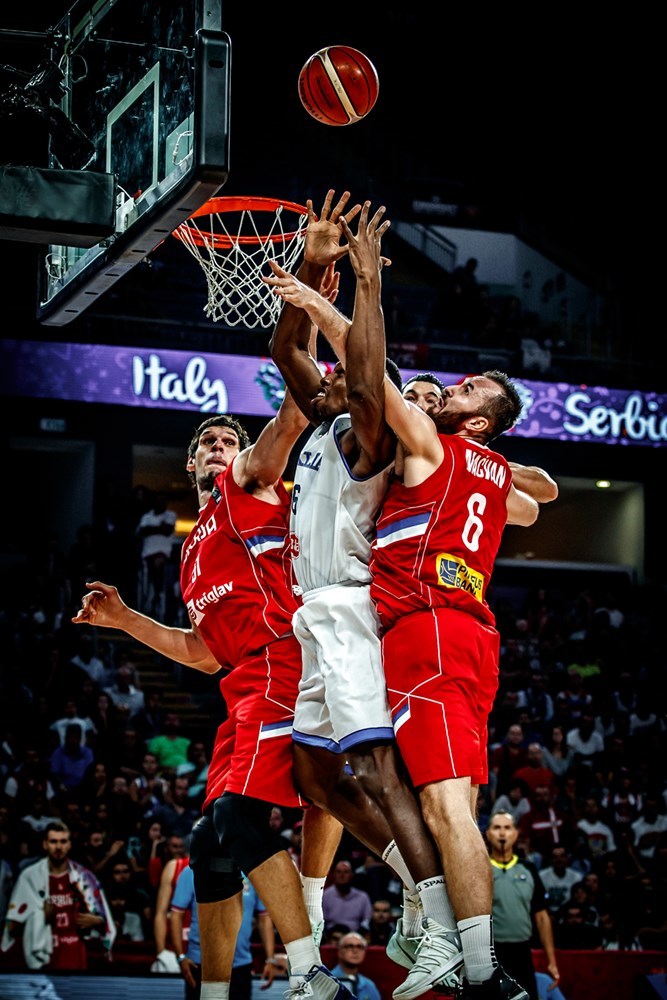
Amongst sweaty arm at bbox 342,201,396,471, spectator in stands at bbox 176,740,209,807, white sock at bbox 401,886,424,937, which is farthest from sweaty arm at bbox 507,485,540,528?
spectator in stands at bbox 176,740,209,807

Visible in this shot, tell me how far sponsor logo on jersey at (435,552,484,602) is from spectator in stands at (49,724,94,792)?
837 centimetres

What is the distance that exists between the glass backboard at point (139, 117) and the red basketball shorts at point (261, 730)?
1679mm

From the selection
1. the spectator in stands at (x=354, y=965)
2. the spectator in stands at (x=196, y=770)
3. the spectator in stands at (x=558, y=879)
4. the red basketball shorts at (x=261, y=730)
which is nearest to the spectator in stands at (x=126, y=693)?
the spectator in stands at (x=196, y=770)

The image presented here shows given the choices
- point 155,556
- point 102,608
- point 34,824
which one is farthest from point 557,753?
point 102,608

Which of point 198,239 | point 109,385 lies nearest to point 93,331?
point 109,385

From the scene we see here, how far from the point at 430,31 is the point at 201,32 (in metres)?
21.4

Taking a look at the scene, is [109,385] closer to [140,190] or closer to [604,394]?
[604,394]

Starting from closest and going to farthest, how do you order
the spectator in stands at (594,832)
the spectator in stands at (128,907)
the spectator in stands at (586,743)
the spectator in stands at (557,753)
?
the spectator in stands at (128,907) < the spectator in stands at (594,832) < the spectator in stands at (557,753) < the spectator in stands at (586,743)

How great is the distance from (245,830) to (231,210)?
3126 mm

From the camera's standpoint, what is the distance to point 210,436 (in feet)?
19.2

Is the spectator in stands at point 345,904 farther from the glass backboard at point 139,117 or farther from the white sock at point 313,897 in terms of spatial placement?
the glass backboard at point 139,117

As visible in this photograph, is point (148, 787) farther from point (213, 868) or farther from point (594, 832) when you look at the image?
point (213, 868)

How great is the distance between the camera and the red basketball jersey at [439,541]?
4.66 meters

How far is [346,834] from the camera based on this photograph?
12.9 metres
